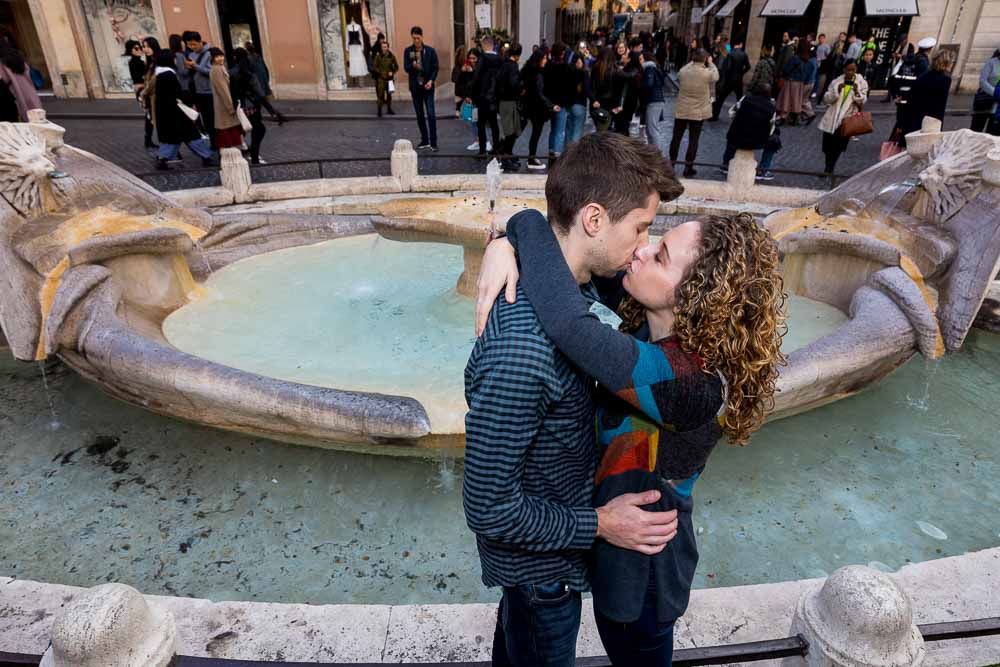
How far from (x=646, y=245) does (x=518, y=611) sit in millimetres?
A: 910

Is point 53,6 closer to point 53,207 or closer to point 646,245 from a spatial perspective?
point 53,207

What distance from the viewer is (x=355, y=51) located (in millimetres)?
17516

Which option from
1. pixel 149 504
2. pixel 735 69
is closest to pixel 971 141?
pixel 149 504

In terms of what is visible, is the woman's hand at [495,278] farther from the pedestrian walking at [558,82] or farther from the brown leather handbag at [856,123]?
the brown leather handbag at [856,123]

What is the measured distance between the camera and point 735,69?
13180 mm

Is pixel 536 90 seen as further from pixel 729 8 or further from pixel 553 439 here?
pixel 729 8

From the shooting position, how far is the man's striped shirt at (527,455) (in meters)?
1.26

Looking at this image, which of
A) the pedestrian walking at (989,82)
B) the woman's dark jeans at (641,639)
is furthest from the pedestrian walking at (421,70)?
the woman's dark jeans at (641,639)

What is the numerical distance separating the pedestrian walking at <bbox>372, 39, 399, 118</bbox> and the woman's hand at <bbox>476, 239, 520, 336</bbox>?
14276mm

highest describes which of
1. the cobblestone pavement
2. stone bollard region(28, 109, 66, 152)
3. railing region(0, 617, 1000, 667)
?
stone bollard region(28, 109, 66, 152)

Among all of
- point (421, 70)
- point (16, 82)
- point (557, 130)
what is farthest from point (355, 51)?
point (16, 82)

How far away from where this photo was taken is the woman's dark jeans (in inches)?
59.1

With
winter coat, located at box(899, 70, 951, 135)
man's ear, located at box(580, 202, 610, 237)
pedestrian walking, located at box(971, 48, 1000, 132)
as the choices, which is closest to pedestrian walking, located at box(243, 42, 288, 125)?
winter coat, located at box(899, 70, 951, 135)

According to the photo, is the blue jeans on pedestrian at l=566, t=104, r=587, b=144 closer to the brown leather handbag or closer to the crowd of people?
the brown leather handbag
